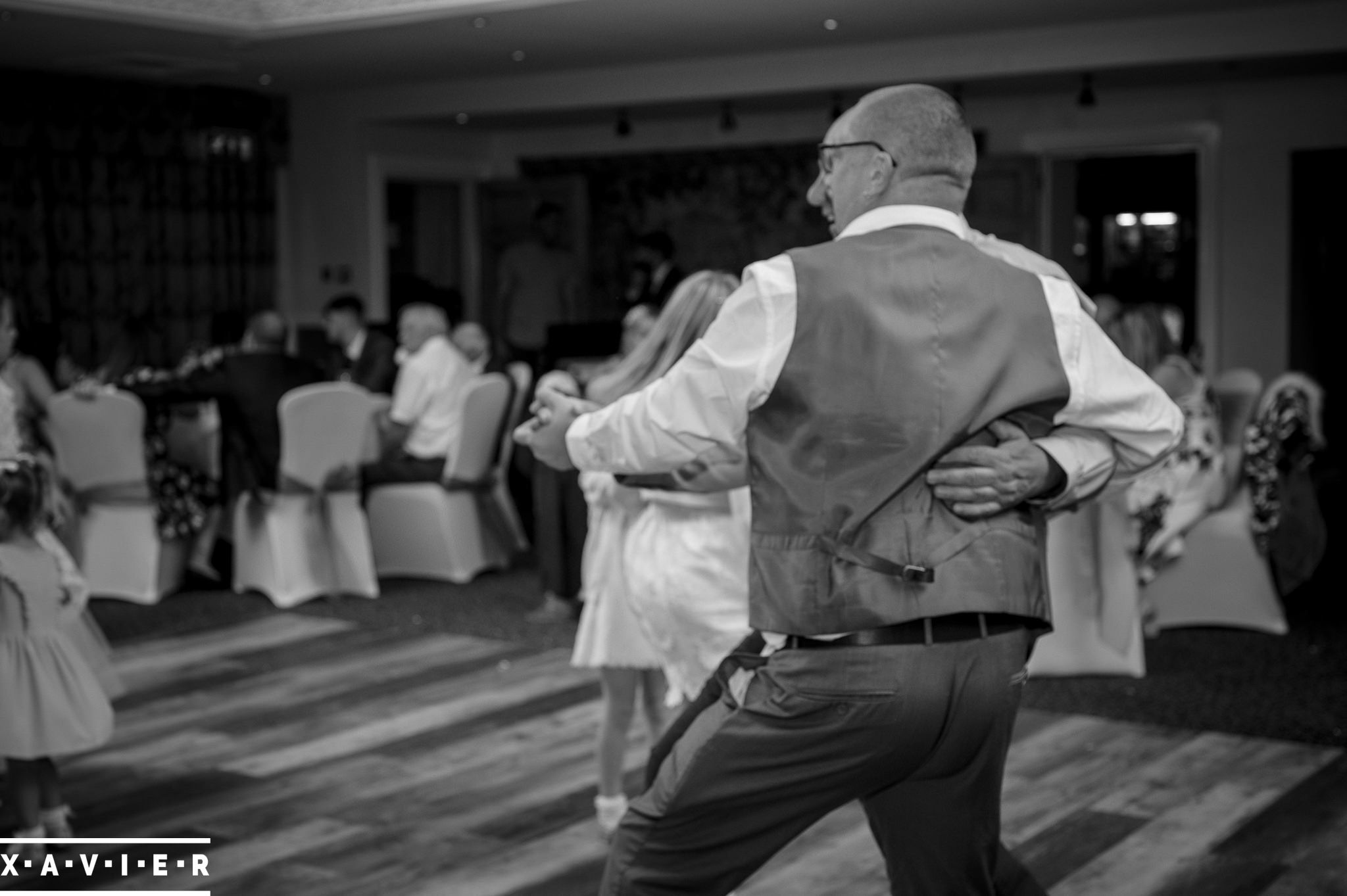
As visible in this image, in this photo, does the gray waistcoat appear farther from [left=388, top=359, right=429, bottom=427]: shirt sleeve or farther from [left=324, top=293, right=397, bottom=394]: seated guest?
[left=324, top=293, right=397, bottom=394]: seated guest

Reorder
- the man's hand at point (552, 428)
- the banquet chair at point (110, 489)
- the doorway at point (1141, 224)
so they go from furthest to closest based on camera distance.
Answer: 1. the doorway at point (1141, 224)
2. the banquet chair at point (110, 489)
3. the man's hand at point (552, 428)

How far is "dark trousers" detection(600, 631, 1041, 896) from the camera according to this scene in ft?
6.84

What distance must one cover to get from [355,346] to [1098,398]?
25.6 ft

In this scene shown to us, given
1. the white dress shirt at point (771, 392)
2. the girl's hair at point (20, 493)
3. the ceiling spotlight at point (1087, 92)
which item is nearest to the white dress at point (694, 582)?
the white dress shirt at point (771, 392)

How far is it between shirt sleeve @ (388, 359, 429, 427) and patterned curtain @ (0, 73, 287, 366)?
350 cm

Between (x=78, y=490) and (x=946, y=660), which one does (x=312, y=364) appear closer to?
(x=78, y=490)

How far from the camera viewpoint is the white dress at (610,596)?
392 centimetres

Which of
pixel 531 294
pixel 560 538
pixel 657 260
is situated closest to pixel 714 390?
pixel 560 538

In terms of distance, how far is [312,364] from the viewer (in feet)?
25.4

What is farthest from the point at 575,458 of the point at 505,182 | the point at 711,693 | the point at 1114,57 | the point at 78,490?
the point at 505,182

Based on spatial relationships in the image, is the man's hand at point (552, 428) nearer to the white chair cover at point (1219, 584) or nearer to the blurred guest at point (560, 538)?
the blurred guest at point (560, 538)

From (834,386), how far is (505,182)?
A: 12025mm

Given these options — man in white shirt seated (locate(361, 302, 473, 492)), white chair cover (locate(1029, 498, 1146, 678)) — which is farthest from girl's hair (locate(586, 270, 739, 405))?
man in white shirt seated (locate(361, 302, 473, 492))

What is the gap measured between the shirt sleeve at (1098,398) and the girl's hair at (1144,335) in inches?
170
